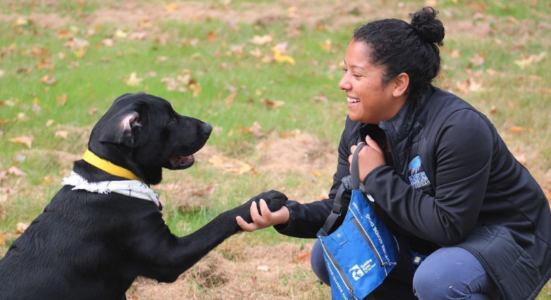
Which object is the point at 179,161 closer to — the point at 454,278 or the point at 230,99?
the point at 454,278

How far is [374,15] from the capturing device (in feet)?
36.8

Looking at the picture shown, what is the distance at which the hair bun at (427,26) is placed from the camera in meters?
2.94

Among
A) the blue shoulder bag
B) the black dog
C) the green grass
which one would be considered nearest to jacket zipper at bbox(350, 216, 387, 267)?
the blue shoulder bag

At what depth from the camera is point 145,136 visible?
3.11 meters

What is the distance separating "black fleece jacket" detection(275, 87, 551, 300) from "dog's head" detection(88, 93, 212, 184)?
0.99m

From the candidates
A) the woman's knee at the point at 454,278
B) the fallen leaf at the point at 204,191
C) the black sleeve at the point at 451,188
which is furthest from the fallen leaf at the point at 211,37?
the woman's knee at the point at 454,278

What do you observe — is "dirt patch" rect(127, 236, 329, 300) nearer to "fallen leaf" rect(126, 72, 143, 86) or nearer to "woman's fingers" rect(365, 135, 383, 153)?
"woman's fingers" rect(365, 135, 383, 153)

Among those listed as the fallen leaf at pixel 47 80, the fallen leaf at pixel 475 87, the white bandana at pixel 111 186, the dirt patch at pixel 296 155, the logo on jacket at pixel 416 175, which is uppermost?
the logo on jacket at pixel 416 175

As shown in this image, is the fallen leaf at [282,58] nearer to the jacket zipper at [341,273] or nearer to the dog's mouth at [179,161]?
the dog's mouth at [179,161]

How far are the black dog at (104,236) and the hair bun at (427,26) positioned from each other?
48.2 inches

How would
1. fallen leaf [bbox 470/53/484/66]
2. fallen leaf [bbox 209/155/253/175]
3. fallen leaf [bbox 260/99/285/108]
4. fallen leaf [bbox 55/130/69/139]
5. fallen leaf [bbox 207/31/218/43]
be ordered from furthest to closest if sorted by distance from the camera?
fallen leaf [bbox 207/31/218/43] < fallen leaf [bbox 470/53/484/66] < fallen leaf [bbox 260/99/285/108] < fallen leaf [bbox 55/130/69/139] < fallen leaf [bbox 209/155/253/175]

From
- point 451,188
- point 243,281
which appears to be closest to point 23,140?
point 243,281

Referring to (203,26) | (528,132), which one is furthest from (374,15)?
(528,132)

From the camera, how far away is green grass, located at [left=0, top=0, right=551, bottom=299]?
5547mm
